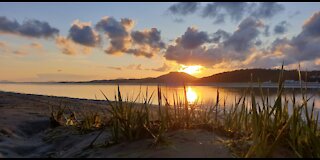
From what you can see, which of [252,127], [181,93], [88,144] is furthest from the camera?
[181,93]

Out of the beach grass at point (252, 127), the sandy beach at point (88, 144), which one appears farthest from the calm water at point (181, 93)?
the sandy beach at point (88, 144)

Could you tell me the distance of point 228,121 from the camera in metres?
4.70

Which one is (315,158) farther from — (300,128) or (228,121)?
(228,121)

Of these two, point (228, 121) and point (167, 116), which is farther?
point (228, 121)

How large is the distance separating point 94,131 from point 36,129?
207 centimetres

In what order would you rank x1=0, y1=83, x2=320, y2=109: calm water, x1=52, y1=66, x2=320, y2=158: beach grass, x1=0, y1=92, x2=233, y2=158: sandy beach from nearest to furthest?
x1=52, y1=66, x2=320, y2=158: beach grass, x1=0, y1=92, x2=233, y2=158: sandy beach, x1=0, y1=83, x2=320, y2=109: calm water

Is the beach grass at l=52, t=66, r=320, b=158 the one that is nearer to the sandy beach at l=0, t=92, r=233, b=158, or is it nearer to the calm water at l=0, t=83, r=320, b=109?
the sandy beach at l=0, t=92, r=233, b=158

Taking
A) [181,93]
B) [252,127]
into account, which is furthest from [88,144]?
[181,93]

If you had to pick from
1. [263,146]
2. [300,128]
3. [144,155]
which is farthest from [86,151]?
[300,128]

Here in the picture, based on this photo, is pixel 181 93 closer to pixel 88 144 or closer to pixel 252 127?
pixel 88 144

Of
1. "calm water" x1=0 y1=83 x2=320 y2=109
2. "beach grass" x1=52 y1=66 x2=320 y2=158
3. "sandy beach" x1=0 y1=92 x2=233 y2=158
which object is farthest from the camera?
"calm water" x1=0 y1=83 x2=320 y2=109

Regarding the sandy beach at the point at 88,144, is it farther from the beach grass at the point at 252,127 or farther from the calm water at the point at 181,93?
the calm water at the point at 181,93

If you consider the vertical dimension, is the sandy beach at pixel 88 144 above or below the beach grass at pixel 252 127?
below

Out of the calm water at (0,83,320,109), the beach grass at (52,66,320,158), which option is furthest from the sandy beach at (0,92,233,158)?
the calm water at (0,83,320,109)
